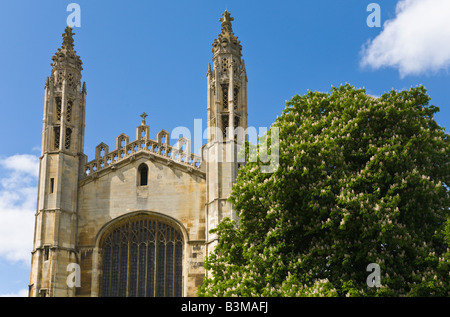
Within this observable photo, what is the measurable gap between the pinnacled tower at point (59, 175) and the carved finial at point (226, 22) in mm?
8042

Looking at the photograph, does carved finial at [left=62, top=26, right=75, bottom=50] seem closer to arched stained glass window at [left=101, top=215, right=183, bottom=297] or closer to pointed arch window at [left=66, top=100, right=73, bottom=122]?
pointed arch window at [left=66, top=100, right=73, bottom=122]

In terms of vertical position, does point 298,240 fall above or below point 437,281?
above

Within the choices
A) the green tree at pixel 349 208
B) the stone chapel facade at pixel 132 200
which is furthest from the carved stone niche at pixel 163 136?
the green tree at pixel 349 208

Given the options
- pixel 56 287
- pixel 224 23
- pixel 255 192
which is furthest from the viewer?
pixel 224 23

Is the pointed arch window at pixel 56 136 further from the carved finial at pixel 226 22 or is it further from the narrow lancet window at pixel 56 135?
the carved finial at pixel 226 22

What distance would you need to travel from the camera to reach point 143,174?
114 ft

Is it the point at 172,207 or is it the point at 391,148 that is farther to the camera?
the point at 172,207

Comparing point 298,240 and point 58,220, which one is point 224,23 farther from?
point 298,240

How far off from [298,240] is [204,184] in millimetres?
12939

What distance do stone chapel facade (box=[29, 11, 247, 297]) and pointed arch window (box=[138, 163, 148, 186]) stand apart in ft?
0.05

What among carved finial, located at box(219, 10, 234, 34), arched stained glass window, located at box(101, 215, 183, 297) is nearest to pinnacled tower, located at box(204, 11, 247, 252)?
carved finial, located at box(219, 10, 234, 34)

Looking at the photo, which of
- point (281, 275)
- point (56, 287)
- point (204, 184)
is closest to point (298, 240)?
point (281, 275)

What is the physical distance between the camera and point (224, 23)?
36.3 metres

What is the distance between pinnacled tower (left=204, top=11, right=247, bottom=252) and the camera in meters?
31.8
